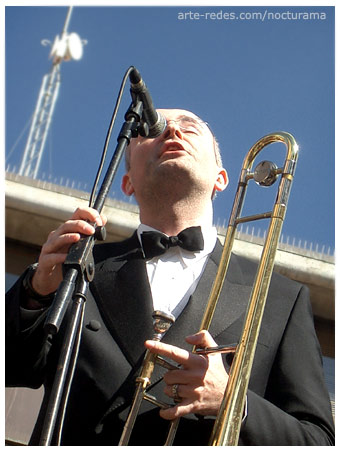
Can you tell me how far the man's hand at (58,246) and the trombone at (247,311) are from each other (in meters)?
0.37

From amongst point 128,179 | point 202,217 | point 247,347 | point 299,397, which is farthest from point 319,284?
point 247,347

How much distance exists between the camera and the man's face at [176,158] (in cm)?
275

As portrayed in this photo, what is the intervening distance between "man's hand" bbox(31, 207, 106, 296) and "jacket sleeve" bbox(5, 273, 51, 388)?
0.11 m

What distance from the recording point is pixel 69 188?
147 inches

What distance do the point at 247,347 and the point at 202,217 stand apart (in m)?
1.04

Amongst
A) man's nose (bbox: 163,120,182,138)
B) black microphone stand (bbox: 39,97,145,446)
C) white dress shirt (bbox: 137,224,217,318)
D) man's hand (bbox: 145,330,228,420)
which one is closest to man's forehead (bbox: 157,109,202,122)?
man's nose (bbox: 163,120,182,138)

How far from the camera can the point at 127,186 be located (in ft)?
10.3

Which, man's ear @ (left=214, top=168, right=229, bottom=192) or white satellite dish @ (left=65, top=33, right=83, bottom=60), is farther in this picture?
white satellite dish @ (left=65, top=33, right=83, bottom=60)

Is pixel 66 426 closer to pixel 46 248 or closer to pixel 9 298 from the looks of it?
pixel 9 298

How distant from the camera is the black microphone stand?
1418 mm

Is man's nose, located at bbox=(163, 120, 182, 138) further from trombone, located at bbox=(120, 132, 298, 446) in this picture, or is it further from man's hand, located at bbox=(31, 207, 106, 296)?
man's hand, located at bbox=(31, 207, 106, 296)

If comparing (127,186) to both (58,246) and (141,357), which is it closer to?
(141,357)

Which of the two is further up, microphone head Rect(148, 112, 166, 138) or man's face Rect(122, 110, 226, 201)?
man's face Rect(122, 110, 226, 201)

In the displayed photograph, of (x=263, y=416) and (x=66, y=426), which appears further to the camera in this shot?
(x=66, y=426)
